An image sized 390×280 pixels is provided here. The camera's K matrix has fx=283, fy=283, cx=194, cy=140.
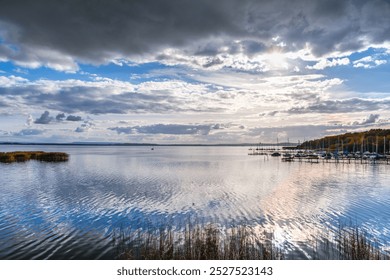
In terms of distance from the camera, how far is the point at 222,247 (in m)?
11.3

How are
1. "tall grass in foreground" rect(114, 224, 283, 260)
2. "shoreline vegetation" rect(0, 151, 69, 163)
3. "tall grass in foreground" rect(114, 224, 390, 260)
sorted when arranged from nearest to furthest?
"tall grass in foreground" rect(114, 224, 283, 260), "tall grass in foreground" rect(114, 224, 390, 260), "shoreline vegetation" rect(0, 151, 69, 163)

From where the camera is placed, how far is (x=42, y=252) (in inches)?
420

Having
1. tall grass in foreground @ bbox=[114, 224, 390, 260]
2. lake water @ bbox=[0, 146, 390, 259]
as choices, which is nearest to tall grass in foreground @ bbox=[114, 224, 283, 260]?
tall grass in foreground @ bbox=[114, 224, 390, 260]

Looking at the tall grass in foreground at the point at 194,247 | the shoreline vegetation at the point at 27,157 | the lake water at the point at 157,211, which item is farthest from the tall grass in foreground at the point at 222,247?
the shoreline vegetation at the point at 27,157

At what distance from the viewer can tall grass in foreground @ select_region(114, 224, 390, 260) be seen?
9328 millimetres

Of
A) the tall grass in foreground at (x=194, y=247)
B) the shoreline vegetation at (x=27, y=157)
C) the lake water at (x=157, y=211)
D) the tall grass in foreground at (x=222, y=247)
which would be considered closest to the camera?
the tall grass in foreground at (x=194, y=247)

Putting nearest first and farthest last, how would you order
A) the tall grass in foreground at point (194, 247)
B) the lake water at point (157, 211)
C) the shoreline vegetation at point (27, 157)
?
the tall grass in foreground at point (194, 247), the lake water at point (157, 211), the shoreline vegetation at point (27, 157)

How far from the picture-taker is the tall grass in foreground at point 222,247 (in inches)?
367

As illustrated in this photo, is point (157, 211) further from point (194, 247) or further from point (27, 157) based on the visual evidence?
point (27, 157)

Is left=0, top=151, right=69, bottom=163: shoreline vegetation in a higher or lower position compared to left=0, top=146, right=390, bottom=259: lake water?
higher

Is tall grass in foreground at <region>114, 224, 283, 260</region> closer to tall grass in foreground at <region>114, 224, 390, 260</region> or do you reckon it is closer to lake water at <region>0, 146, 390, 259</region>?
tall grass in foreground at <region>114, 224, 390, 260</region>

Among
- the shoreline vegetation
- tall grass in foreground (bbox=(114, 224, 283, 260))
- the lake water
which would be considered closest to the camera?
tall grass in foreground (bbox=(114, 224, 283, 260))

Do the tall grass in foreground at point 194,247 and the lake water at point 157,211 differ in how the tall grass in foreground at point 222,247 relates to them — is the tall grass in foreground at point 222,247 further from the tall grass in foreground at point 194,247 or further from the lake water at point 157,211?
the lake water at point 157,211

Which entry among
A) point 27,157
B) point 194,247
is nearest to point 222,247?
point 194,247
